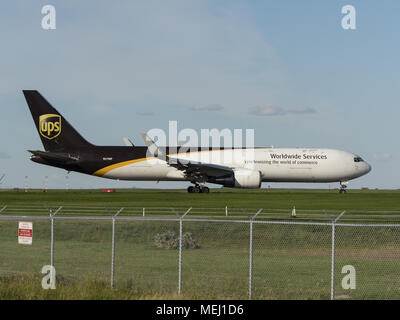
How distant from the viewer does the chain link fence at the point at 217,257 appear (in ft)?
61.8

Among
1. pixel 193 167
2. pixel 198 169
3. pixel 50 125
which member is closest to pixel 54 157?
pixel 50 125

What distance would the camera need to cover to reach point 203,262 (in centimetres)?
2573

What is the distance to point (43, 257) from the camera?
26734 mm

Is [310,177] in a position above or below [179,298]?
above

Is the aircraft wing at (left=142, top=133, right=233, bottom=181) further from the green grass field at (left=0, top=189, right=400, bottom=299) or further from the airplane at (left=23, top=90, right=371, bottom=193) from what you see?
the green grass field at (left=0, top=189, right=400, bottom=299)

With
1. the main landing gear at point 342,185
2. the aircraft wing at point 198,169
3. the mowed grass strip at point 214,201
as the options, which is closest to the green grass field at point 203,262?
the mowed grass strip at point 214,201

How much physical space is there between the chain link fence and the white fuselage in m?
22.1

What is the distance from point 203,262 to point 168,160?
35.3 m

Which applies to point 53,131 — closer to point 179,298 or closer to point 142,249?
point 142,249

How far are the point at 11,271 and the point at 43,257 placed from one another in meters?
4.32

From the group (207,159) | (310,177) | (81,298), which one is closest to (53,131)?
(207,159)

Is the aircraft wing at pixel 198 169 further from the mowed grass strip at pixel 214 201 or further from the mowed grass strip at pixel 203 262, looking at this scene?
the mowed grass strip at pixel 203 262

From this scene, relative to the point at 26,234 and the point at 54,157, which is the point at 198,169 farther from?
the point at 26,234
